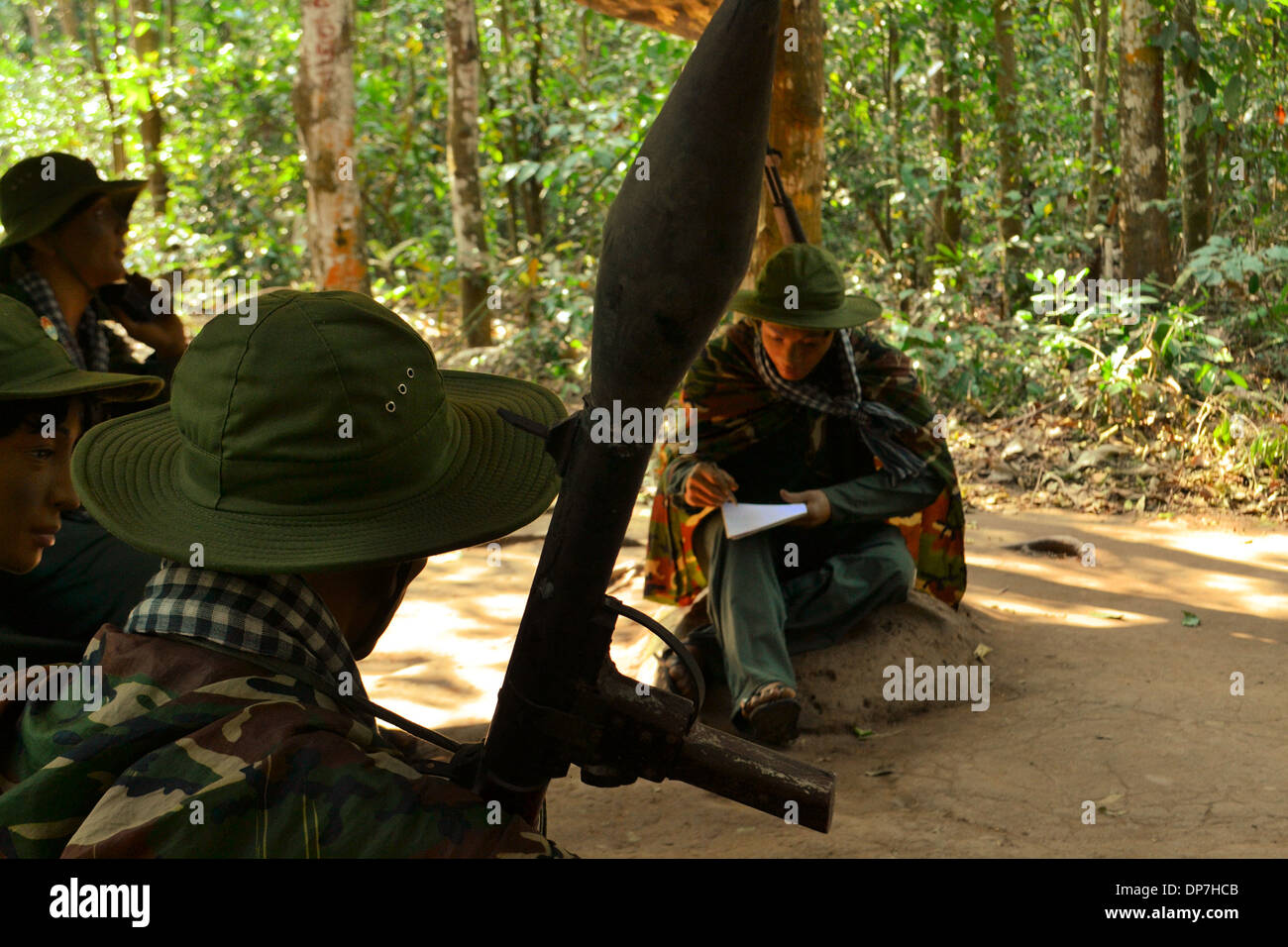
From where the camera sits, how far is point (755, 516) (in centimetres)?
401

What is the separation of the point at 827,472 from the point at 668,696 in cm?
308

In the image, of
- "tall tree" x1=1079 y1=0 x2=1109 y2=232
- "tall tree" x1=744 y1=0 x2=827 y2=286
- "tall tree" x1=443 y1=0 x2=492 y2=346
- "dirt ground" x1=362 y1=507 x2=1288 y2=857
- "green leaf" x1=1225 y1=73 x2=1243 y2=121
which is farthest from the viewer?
"tall tree" x1=1079 y1=0 x2=1109 y2=232

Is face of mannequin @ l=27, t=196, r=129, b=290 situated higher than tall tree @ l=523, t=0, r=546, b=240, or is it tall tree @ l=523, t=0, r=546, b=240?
tall tree @ l=523, t=0, r=546, b=240

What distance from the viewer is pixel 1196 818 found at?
10.2ft

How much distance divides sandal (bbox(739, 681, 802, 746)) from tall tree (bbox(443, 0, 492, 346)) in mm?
5999

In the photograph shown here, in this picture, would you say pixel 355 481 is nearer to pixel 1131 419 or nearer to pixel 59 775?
pixel 59 775

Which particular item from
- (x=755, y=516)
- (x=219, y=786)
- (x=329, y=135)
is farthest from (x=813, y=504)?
(x=329, y=135)

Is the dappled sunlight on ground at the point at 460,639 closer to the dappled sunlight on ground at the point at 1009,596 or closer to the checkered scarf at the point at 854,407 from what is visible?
the dappled sunlight on ground at the point at 1009,596

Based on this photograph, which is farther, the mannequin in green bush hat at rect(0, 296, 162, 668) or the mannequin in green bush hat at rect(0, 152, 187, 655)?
the mannequin in green bush hat at rect(0, 152, 187, 655)

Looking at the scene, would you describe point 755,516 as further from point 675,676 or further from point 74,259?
point 74,259

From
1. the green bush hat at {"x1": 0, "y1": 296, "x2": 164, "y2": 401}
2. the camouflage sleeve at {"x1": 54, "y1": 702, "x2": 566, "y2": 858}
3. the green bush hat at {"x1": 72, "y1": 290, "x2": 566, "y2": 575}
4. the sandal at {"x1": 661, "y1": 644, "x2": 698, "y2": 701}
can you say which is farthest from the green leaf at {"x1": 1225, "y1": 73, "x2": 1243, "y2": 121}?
the camouflage sleeve at {"x1": 54, "y1": 702, "x2": 566, "y2": 858}

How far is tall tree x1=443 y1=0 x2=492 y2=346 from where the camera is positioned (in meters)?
8.98

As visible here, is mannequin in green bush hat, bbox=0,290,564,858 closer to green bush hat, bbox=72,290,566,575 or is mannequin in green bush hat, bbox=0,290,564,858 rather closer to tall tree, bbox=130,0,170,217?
green bush hat, bbox=72,290,566,575
